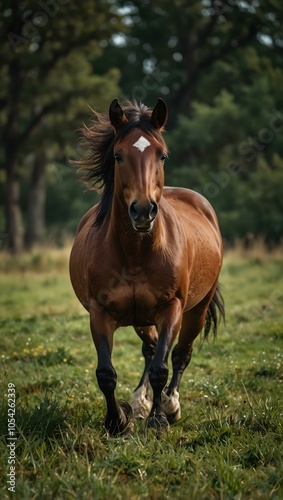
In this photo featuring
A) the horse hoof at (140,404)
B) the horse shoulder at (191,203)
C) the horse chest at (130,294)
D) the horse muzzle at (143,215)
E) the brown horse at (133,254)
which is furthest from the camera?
the horse shoulder at (191,203)

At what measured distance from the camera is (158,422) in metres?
4.66

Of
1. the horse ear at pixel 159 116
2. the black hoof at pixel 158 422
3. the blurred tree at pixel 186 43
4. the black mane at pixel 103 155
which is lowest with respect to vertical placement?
the black hoof at pixel 158 422

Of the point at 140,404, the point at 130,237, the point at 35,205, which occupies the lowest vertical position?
the point at 35,205

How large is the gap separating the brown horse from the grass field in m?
0.34

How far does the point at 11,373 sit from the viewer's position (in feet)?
21.4

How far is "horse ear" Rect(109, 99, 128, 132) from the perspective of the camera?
465 cm

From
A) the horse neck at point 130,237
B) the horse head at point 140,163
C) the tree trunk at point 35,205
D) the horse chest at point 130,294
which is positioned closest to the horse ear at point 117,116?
the horse head at point 140,163

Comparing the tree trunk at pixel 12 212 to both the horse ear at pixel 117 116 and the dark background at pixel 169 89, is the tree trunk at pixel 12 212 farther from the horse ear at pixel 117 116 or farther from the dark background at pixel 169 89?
the horse ear at pixel 117 116

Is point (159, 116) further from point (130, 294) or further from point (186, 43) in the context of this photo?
point (186, 43)

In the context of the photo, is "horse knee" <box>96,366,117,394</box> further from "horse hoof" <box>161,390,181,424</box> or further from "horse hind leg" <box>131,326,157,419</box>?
"horse hind leg" <box>131,326,157,419</box>

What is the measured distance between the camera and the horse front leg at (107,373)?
15.1 ft

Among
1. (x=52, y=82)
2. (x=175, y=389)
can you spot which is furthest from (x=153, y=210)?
(x=52, y=82)

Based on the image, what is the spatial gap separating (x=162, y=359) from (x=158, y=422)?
0.43m

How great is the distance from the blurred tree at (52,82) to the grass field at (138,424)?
12655mm
